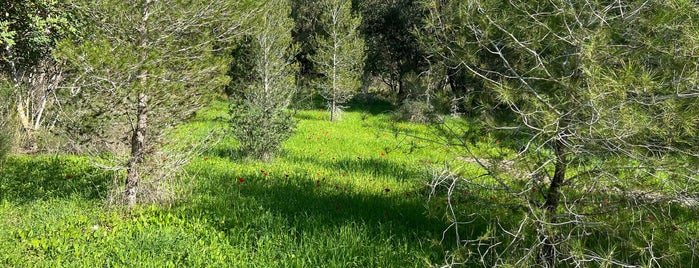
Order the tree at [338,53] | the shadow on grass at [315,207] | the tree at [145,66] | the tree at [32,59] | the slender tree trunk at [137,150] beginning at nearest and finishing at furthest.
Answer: the tree at [145,66] → the shadow on grass at [315,207] → the slender tree trunk at [137,150] → the tree at [32,59] → the tree at [338,53]

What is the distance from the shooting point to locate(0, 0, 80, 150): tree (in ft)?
26.7

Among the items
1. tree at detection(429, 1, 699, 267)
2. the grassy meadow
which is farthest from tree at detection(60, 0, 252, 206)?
tree at detection(429, 1, 699, 267)

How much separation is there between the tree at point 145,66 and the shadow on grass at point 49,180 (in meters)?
0.81

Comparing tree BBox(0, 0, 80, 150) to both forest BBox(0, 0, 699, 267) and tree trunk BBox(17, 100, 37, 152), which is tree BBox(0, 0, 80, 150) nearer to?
tree trunk BBox(17, 100, 37, 152)

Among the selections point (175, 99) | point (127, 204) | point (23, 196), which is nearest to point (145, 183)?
point (127, 204)

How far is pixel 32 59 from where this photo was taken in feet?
32.8

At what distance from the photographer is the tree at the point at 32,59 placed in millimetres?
8148

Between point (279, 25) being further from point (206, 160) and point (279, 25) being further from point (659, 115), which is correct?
point (659, 115)

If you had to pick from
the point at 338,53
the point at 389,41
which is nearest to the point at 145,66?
the point at 338,53

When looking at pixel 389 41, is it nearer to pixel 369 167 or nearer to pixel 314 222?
pixel 369 167

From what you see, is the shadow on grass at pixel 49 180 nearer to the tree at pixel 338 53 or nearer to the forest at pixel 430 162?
the forest at pixel 430 162

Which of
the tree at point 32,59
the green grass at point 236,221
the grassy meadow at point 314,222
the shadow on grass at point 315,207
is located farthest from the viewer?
the tree at point 32,59

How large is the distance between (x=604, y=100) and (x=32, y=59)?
11592 mm

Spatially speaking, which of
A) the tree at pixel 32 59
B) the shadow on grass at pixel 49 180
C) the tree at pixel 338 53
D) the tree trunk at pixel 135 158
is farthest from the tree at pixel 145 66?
the tree at pixel 338 53
